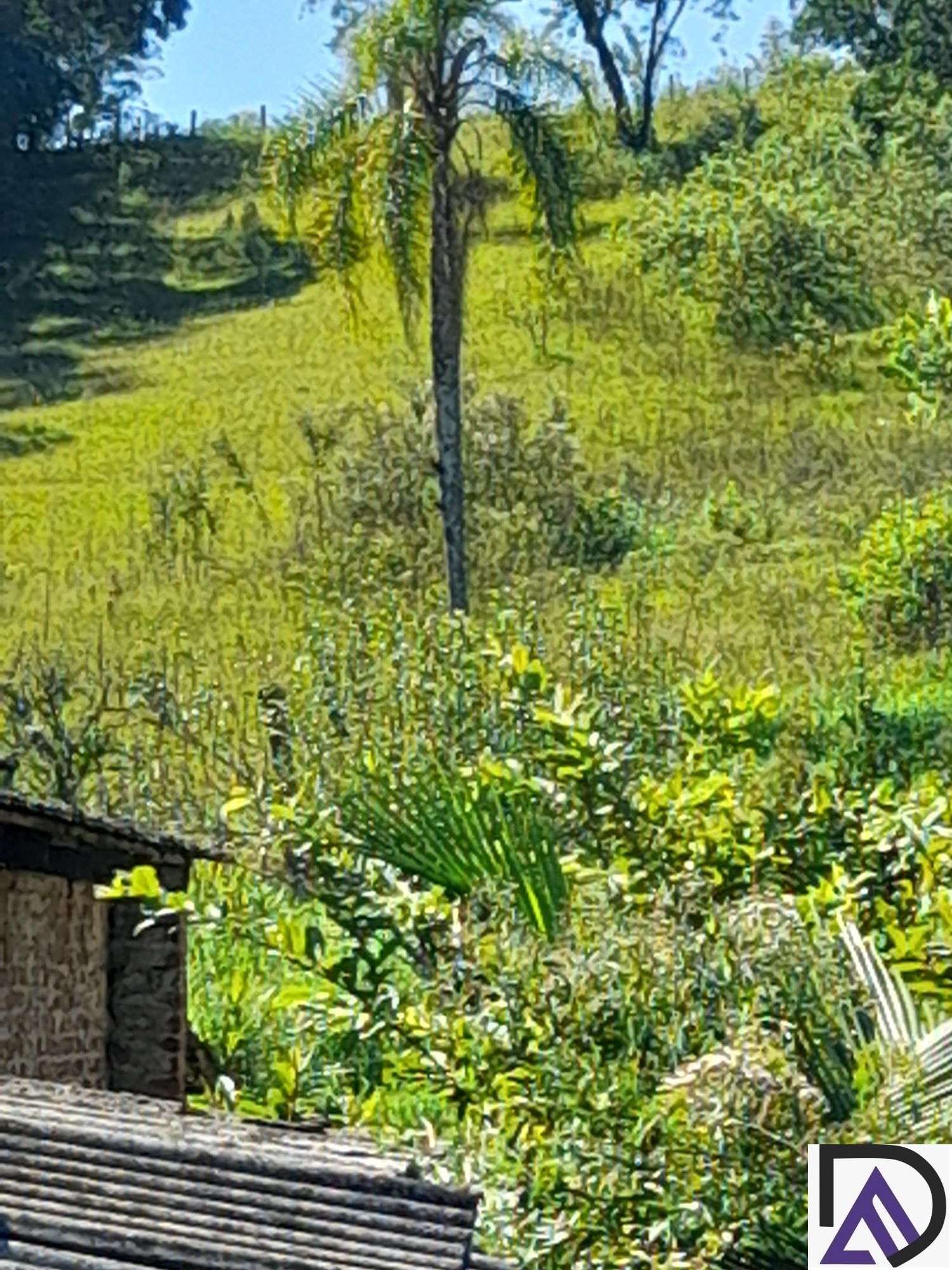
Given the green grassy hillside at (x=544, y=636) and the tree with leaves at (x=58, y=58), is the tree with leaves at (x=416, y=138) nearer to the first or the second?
the green grassy hillside at (x=544, y=636)

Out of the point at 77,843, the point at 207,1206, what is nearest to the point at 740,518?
the point at 77,843

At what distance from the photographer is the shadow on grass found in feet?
46.5

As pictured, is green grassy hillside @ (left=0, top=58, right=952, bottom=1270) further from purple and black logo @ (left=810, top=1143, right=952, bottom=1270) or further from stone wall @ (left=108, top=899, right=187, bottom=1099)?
stone wall @ (left=108, top=899, right=187, bottom=1099)

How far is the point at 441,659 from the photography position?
11547 mm

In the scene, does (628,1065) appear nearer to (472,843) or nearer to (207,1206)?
(472,843)

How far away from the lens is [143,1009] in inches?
333

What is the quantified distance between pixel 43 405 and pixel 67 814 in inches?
257

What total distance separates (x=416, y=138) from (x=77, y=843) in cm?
464

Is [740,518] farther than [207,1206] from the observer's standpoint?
Yes

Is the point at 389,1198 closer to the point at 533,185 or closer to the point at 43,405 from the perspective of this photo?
the point at 533,185

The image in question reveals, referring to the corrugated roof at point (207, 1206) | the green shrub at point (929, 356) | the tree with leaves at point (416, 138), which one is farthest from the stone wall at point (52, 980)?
the tree with leaves at point (416, 138)

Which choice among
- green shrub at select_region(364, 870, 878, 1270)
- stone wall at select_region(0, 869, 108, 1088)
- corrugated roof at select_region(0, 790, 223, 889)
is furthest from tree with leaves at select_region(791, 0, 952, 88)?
green shrub at select_region(364, 870, 878, 1270)

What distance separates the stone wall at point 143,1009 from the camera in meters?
8.38

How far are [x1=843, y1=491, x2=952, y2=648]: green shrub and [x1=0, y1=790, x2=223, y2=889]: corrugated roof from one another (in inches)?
160
